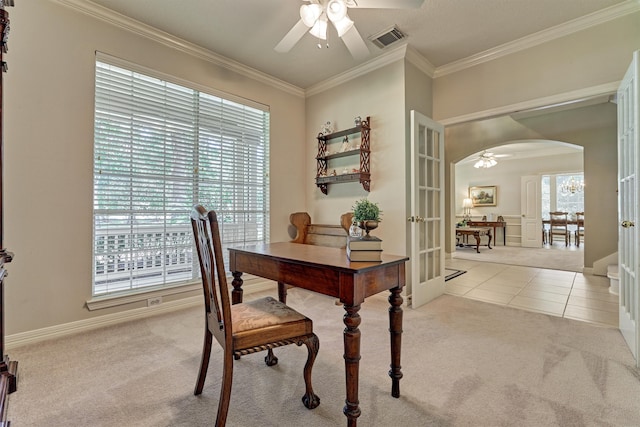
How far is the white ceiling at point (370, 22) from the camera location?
2.49m

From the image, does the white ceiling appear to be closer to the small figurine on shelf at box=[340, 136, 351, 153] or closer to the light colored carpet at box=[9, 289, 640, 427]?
the small figurine on shelf at box=[340, 136, 351, 153]

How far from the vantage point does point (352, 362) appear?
1.30 metres

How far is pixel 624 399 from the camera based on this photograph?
61.4 inches

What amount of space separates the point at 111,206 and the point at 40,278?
743 mm

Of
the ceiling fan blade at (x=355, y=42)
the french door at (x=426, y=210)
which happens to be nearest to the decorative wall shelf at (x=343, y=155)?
the french door at (x=426, y=210)

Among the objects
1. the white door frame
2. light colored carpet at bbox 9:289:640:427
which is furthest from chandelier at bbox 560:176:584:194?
light colored carpet at bbox 9:289:640:427

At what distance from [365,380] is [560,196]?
10587mm

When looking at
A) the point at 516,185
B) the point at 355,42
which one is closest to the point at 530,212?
the point at 516,185

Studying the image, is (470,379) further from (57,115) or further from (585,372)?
(57,115)

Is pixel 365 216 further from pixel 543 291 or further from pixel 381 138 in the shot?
pixel 543 291

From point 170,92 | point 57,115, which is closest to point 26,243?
point 57,115

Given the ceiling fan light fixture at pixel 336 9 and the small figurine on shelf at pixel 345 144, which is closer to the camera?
the ceiling fan light fixture at pixel 336 9

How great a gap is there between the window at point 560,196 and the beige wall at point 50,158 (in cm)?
1115

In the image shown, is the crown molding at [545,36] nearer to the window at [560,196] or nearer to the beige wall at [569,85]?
the beige wall at [569,85]
